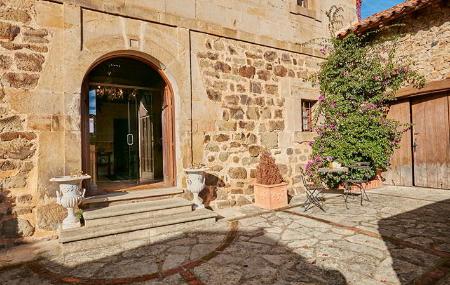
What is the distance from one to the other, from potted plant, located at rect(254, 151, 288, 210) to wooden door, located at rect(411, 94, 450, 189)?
3741 millimetres

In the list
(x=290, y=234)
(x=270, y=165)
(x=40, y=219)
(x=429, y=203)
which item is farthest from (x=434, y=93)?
(x=40, y=219)

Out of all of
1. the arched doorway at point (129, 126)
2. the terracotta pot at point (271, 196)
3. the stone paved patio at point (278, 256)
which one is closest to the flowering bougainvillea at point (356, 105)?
the terracotta pot at point (271, 196)

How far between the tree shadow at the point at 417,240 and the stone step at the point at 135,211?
9.63 feet

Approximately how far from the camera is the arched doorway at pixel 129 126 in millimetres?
5293

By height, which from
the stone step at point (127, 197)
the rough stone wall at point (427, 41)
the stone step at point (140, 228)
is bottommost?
the stone step at point (140, 228)

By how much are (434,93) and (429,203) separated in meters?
2.70

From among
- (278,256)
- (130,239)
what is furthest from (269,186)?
(130,239)

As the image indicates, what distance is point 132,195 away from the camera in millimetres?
4676

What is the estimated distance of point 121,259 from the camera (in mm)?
3283

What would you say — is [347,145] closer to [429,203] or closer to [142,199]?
[429,203]

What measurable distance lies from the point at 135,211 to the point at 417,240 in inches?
150

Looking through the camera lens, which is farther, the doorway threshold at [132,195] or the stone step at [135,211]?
the doorway threshold at [132,195]

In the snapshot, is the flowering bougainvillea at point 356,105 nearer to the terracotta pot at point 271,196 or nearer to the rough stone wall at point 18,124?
the terracotta pot at point 271,196

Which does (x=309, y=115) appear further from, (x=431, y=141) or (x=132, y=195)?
(x=132, y=195)
